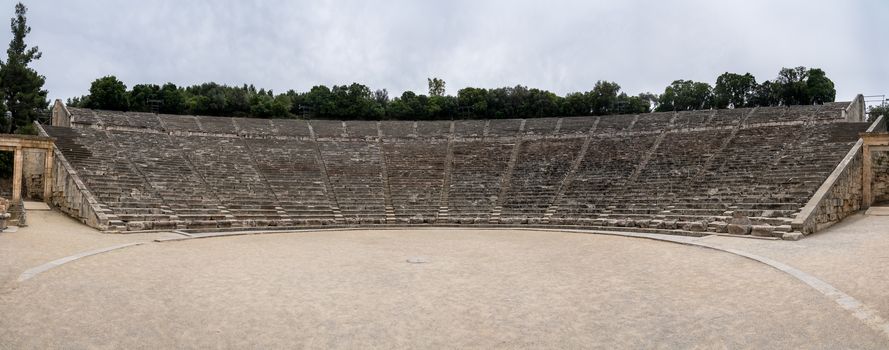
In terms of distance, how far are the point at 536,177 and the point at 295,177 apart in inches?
505

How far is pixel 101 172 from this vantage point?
22.9m

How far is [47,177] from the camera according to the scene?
22344 mm

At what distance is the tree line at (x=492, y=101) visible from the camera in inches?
1603

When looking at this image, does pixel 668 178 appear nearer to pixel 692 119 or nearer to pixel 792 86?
pixel 692 119

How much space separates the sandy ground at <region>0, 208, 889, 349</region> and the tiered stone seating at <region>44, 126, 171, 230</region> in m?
6.57

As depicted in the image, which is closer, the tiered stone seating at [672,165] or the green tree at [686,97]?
the tiered stone seating at [672,165]

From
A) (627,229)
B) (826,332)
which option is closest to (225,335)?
(826,332)

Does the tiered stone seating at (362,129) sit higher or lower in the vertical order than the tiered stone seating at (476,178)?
higher

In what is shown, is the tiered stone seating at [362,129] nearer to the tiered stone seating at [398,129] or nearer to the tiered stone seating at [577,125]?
the tiered stone seating at [398,129]

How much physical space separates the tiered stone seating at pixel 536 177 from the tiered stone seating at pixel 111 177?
14896 mm

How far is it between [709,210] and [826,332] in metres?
14.4

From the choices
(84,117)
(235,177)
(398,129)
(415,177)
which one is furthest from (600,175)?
(84,117)

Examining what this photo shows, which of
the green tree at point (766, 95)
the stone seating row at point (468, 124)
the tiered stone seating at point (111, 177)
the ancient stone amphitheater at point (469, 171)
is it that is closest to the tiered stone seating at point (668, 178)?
the ancient stone amphitheater at point (469, 171)

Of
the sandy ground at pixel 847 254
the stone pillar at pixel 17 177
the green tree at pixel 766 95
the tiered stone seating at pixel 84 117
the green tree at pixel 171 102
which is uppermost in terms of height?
the green tree at pixel 766 95
